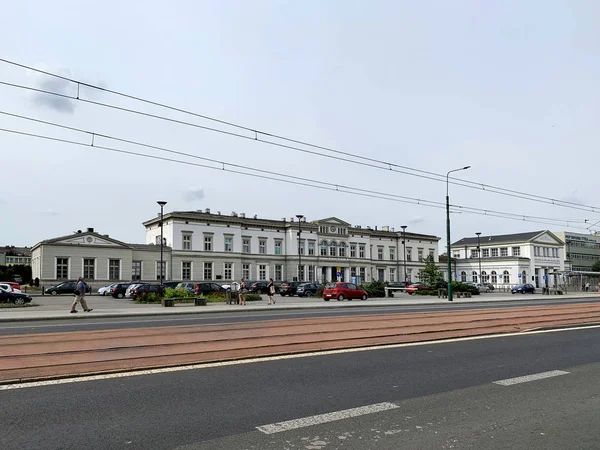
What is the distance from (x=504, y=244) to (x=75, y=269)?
265 ft

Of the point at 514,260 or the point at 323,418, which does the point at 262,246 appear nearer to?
the point at 514,260

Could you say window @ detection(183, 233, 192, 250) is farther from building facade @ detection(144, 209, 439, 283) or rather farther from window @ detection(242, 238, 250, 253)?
window @ detection(242, 238, 250, 253)

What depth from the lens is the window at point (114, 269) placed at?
213 feet

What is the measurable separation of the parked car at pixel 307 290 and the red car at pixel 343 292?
730 cm

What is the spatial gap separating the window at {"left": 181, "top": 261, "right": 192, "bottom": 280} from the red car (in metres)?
33.4

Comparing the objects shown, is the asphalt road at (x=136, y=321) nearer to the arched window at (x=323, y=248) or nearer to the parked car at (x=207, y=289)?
the parked car at (x=207, y=289)

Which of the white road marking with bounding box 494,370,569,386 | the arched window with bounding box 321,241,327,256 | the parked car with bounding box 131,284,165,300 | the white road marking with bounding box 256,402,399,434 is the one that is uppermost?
the arched window with bounding box 321,241,327,256

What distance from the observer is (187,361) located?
9.09m

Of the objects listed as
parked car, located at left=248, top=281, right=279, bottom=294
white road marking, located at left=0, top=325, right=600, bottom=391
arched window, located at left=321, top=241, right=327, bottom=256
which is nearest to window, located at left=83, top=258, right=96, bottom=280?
parked car, located at left=248, top=281, right=279, bottom=294

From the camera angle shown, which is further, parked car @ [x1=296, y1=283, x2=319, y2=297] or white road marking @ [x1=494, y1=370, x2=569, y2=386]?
parked car @ [x1=296, y1=283, x2=319, y2=297]

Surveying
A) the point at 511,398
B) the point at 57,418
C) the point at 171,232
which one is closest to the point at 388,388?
the point at 511,398

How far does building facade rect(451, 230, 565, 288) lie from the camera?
100m

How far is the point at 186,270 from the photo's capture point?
7188cm

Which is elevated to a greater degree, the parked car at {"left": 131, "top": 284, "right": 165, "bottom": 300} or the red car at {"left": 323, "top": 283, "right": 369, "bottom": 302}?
the parked car at {"left": 131, "top": 284, "right": 165, "bottom": 300}
